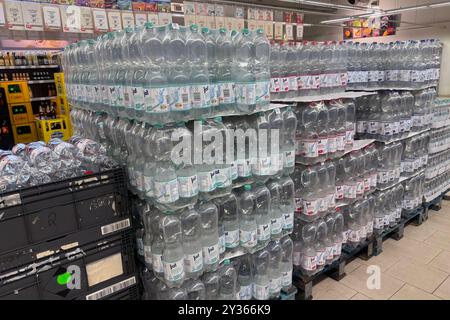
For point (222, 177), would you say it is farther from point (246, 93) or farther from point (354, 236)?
point (354, 236)

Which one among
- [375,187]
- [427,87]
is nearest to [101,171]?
[375,187]

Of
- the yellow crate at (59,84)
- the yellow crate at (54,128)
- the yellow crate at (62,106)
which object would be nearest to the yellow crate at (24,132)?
the yellow crate at (54,128)

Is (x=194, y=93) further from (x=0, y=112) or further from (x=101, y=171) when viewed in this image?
(x=0, y=112)

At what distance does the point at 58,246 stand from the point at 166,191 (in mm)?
578

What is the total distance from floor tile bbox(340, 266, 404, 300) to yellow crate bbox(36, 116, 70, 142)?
5.70 m

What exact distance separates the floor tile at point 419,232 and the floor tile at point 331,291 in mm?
1455

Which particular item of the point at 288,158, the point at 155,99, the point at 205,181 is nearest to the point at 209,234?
the point at 205,181

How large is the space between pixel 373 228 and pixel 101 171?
301 cm

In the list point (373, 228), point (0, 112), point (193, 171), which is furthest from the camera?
point (0, 112)

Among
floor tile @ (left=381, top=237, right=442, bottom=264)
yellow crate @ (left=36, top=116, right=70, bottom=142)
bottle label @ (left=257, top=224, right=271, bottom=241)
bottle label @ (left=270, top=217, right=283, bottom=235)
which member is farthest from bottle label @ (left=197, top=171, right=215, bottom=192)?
yellow crate @ (left=36, top=116, right=70, bottom=142)

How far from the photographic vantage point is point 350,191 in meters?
3.04

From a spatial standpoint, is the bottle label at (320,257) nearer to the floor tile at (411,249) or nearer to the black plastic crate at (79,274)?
the floor tile at (411,249)

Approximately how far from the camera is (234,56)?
1956 millimetres

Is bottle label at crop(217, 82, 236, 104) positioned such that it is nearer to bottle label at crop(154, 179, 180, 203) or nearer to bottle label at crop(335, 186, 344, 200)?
bottle label at crop(154, 179, 180, 203)
